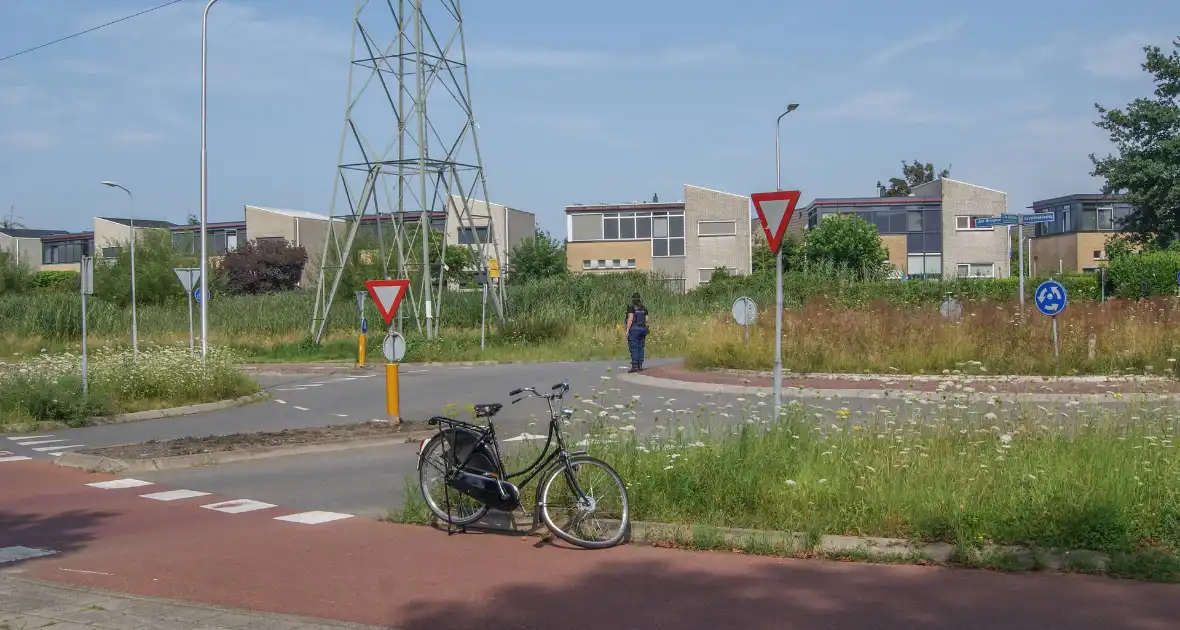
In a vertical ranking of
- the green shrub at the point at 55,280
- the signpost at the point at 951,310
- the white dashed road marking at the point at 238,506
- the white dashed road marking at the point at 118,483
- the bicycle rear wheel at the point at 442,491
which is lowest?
the white dashed road marking at the point at 118,483

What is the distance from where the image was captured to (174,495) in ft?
34.9

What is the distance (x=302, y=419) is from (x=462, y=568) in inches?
433

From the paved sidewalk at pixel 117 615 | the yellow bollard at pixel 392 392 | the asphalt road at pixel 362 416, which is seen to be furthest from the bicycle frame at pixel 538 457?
the yellow bollard at pixel 392 392

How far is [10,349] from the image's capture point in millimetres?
40094

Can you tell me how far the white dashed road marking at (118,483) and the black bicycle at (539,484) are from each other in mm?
4205

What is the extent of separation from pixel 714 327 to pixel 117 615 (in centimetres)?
2000

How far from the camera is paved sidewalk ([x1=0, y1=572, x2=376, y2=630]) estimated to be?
5938 millimetres

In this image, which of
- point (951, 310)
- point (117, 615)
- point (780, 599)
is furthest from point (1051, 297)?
point (117, 615)

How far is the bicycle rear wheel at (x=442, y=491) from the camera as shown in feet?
28.0

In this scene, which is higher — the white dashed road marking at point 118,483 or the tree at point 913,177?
the tree at point 913,177

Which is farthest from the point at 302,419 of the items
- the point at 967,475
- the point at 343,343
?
the point at 343,343

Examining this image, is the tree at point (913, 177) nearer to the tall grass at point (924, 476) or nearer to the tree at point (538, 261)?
the tree at point (538, 261)

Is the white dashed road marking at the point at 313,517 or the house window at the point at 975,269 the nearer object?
the white dashed road marking at the point at 313,517

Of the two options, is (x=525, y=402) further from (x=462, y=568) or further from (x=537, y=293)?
(x=537, y=293)
